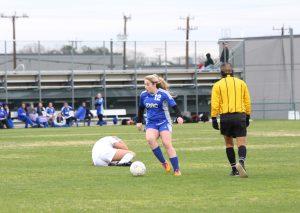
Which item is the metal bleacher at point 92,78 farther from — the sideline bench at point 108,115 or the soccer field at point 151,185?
the soccer field at point 151,185

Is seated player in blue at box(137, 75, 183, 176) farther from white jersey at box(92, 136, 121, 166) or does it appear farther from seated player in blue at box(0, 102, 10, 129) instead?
seated player in blue at box(0, 102, 10, 129)

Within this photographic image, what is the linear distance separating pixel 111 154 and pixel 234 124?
4122mm

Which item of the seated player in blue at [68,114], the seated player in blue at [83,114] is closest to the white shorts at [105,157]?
the seated player in blue at [68,114]

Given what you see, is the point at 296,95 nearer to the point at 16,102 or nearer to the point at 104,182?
the point at 16,102

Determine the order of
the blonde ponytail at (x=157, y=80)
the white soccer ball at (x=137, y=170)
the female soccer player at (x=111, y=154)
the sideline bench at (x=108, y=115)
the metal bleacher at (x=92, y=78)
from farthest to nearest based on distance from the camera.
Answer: the metal bleacher at (x=92, y=78)
the sideline bench at (x=108, y=115)
the female soccer player at (x=111, y=154)
the blonde ponytail at (x=157, y=80)
the white soccer ball at (x=137, y=170)

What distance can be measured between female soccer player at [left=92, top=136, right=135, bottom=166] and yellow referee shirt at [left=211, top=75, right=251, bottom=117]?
369cm

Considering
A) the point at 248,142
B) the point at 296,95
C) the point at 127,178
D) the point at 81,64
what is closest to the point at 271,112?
the point at 296,95

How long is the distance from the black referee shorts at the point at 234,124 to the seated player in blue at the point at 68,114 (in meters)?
37.1

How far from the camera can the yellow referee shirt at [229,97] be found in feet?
49.6

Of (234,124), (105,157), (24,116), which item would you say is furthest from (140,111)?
(24,116)

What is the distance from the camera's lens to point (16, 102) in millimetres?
57969

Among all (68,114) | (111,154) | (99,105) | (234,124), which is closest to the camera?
(234,124)

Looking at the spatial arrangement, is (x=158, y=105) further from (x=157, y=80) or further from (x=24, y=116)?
(x=24, y=116)

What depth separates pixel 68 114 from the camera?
2050 inches
